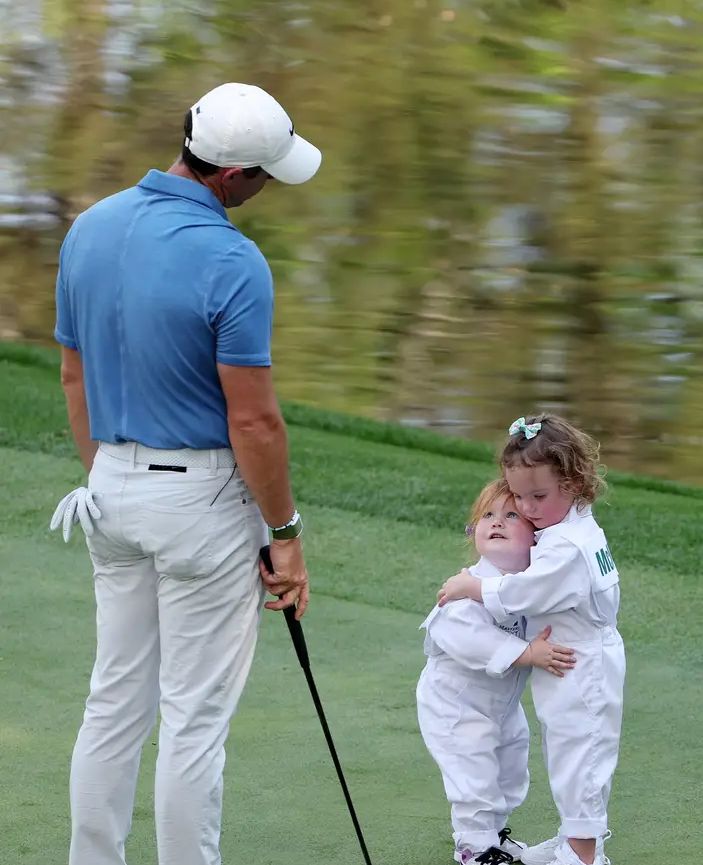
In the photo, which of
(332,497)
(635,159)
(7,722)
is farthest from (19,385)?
(7,722)

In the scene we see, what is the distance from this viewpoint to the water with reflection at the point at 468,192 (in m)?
7.68

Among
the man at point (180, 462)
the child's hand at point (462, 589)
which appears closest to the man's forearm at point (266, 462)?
the man at point (180, 462)

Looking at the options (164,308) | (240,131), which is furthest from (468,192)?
(164,308)

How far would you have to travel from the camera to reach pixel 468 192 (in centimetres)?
805

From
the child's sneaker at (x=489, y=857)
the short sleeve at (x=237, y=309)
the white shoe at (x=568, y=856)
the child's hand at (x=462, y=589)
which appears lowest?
the child's sneaker at (x=489, y=857)

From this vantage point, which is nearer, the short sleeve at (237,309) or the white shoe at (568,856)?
the short sleeve at (237,309)

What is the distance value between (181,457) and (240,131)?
63 cm

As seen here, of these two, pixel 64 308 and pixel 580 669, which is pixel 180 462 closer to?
pixel 64 308

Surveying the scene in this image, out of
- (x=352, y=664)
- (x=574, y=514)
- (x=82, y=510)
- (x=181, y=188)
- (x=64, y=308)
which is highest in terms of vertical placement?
(x=181, y=188)

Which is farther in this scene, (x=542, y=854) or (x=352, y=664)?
(x=352, y=664)

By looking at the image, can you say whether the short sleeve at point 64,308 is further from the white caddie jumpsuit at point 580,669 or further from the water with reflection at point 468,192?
the water with reflection at point 468,192

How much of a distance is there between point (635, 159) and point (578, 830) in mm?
4921

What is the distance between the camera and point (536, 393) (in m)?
8.10

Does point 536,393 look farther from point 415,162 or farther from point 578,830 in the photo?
point 578,830
